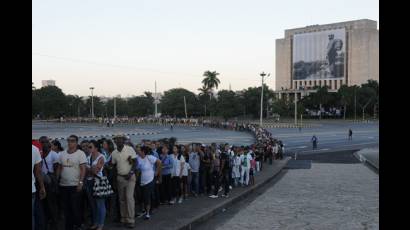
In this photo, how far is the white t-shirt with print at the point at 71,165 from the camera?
7.77 metres

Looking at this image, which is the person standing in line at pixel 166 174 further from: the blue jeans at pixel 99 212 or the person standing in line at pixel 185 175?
the blue jeans at pixel 99 212

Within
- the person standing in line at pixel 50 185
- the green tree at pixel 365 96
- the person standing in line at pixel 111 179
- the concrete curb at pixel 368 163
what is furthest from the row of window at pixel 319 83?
the person standing in line at pixel 50 185

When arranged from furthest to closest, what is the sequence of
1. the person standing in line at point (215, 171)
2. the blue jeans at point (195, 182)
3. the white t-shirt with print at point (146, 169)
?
the person standing in line at point (215, 171), the blue jeans at point (195, 182), the white t-shirt with print at point (146, 169)

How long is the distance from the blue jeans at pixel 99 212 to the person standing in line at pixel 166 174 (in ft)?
10.4

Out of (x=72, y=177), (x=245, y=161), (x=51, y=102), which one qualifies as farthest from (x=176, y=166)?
(x=51, y=102)

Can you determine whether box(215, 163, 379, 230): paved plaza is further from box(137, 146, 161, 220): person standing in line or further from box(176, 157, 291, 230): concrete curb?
box(137, 146, 161, 220): person standing in line

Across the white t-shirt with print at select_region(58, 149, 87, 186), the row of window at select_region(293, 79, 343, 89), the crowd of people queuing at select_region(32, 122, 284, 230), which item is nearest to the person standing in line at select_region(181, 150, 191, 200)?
the crowd of people queuing at select_region(32, 122, 284, 230)

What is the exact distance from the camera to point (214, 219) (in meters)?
10.7

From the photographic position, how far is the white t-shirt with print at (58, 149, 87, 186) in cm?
777

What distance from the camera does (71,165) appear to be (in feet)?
25.5

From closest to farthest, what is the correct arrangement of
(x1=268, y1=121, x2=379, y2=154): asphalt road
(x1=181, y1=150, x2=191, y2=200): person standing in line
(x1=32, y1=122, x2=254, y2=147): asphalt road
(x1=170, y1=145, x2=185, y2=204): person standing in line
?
(x1=170, y1=145, x2=185, y2=204): person standing in line, (x1=181, y1=150, x2=191, y2=200): person standing in line, (x1=268, y1=121, x2=379, y2=154): asphalt road, (x1=32, y1=122, x2=254, y2=147): asphalt road

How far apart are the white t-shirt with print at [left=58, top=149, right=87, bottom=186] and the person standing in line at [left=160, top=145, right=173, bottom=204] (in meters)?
3.65

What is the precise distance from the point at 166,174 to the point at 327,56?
461 feet
